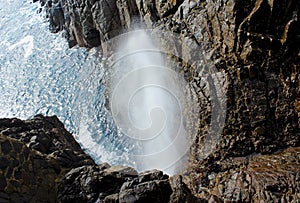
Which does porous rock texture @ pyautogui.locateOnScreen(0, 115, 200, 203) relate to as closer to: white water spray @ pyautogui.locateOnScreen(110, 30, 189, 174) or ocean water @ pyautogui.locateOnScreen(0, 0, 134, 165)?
white water spray @ pyautogui.locateOnScreen(110, 30, 189, 174)

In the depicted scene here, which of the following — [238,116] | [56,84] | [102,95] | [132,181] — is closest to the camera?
[132,181]

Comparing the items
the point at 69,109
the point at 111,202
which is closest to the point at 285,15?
the point at 111,202

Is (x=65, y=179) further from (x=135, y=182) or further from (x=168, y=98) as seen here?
(x=168, y=98)

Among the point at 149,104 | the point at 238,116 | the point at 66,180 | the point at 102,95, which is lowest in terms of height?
the point at 66,180

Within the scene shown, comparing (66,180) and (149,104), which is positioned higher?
(149,104)

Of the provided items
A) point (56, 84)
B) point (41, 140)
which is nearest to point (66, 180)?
point (41, 140)

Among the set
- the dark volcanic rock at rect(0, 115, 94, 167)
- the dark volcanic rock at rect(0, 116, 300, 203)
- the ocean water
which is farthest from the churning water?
the dark volcanic rock at rect(0, 115, 94, 167)

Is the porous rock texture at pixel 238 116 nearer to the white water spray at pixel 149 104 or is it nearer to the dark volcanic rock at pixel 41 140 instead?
the dark volcanic rock at pixel 41 140

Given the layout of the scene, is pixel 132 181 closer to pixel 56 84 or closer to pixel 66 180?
pixel 66 180
